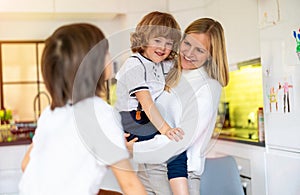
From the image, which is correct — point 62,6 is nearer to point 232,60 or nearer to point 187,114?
point 232,60

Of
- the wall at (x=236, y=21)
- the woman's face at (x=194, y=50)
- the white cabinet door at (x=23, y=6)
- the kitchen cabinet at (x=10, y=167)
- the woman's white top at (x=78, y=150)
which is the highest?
the white cabinet door at (x=23, y=6)

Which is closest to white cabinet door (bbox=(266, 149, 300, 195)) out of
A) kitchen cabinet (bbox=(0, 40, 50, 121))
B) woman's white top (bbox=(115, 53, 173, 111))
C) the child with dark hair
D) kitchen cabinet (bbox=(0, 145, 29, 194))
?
woman's white top (bbox=(115, 53, 173, 111))

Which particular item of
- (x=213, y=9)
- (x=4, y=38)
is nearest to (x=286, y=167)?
(x=213, y=9)

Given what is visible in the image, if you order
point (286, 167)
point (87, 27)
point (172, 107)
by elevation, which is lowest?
point (286, 167)

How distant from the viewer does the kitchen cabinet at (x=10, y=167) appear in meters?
1.88

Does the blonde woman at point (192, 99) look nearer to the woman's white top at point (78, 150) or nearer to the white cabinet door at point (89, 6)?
the woman's white top at point (78, 150)

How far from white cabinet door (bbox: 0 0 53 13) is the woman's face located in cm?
162

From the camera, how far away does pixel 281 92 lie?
4.62 ft

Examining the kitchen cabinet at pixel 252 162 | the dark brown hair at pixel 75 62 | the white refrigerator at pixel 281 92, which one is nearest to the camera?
the dark brown hair at pixel 75 62

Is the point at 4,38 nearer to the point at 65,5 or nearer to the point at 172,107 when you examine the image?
the point at 65,5

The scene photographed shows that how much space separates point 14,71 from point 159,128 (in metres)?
2.34

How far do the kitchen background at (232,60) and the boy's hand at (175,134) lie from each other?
→ 0.18 meters

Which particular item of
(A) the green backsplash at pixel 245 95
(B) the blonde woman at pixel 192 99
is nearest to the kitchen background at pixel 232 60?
(A) the green backsplash at pixel 245 95

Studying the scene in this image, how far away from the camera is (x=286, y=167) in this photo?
1398 mm
